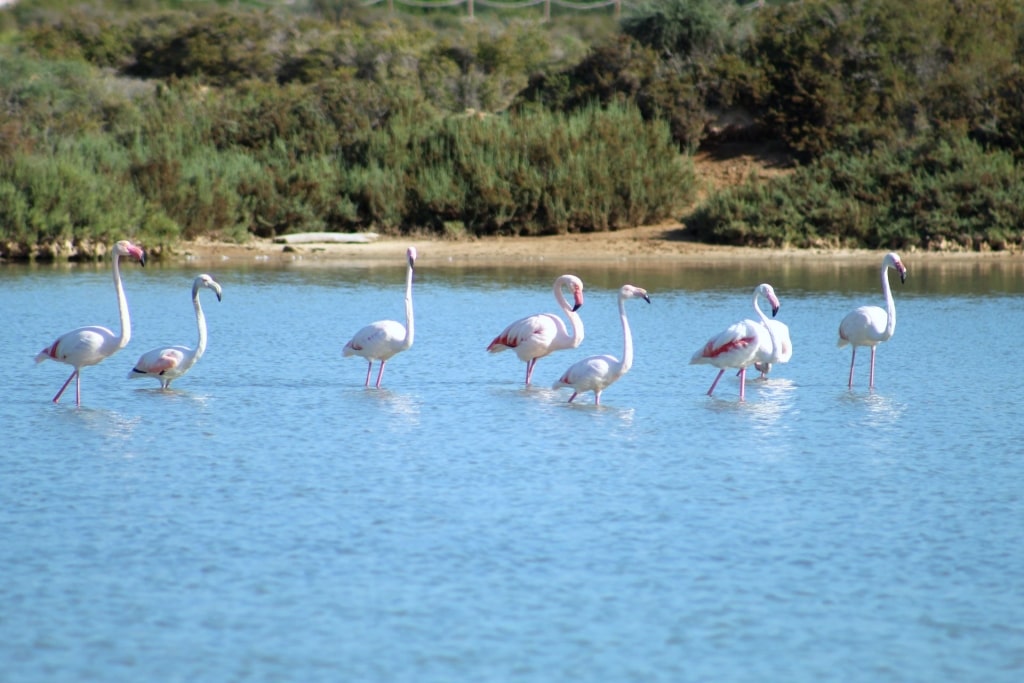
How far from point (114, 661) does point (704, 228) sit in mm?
→ 20601

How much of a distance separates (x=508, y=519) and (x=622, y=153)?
1932 cm

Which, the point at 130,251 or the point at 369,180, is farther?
the point at 369,180

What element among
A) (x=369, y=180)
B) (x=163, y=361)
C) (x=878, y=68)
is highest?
(x=878, y=68)

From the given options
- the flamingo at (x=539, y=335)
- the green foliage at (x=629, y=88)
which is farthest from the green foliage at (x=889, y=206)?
the flamingo at (x=539, y=335)

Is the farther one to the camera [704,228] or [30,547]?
[704,228]

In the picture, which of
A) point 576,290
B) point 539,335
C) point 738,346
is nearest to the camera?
point 738,346

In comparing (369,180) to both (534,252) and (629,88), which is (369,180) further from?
(629,88)

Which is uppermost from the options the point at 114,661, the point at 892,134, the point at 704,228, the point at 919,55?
the point at 919,55

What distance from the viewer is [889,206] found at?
2436 cm

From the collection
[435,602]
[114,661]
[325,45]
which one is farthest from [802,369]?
[325,45]

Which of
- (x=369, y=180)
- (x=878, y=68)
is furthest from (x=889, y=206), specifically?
(x=369, y=180)

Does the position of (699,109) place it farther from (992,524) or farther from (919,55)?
(992,524)

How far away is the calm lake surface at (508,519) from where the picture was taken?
5191mm

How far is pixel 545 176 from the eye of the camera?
25.6 m
